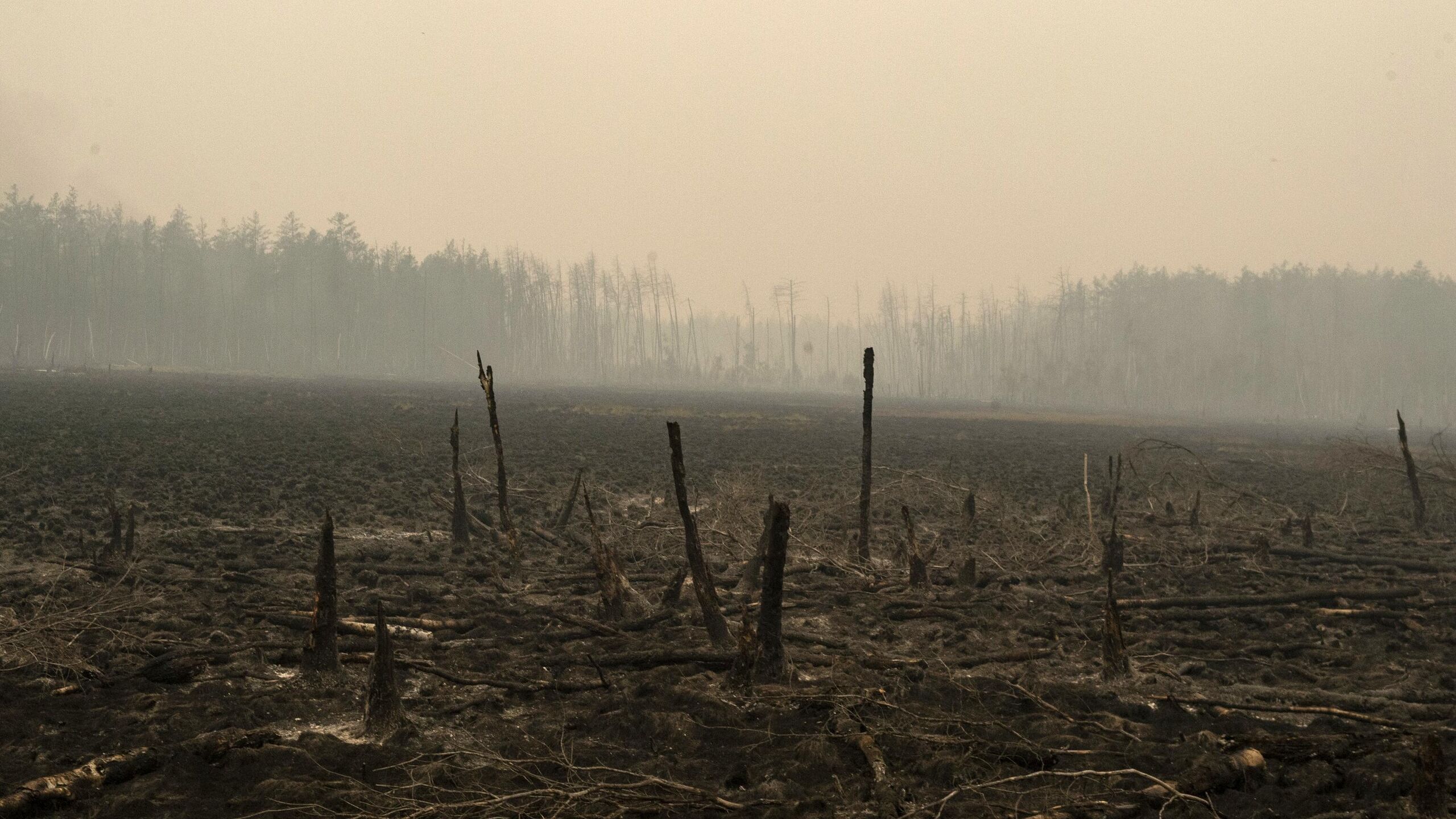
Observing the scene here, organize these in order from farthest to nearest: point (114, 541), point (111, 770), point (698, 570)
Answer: point (114, 541), point (698, 570), point (111, 770)

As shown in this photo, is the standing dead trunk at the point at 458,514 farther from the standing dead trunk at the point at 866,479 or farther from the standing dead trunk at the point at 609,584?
the standing dead trunk at the point at 866,479

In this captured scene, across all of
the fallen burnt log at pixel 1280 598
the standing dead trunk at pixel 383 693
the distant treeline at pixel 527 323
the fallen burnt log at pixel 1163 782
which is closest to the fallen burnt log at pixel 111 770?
the standing dead trunk at pixel 383 693

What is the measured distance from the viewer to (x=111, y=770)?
19.2 feet

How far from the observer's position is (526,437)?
30.4 metres

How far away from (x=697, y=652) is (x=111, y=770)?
4364 mm

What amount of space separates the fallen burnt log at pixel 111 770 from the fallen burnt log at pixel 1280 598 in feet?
29.3

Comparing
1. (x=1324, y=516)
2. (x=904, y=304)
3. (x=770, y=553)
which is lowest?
(x=1324, y=516)

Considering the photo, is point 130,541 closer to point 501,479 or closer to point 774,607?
point 501,479

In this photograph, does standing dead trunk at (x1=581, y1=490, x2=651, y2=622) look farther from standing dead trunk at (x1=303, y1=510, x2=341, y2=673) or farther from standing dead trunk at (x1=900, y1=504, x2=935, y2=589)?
standing dead trunk at (x1=900, y1=504, x2=935, y2=589)

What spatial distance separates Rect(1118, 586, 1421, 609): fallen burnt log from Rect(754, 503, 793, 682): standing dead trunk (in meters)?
5.01

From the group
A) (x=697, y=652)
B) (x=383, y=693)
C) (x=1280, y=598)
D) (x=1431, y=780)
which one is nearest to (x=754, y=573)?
(x=697, y=652)

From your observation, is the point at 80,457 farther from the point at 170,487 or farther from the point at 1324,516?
the point at 1324,516

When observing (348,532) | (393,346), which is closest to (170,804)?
(348,532)

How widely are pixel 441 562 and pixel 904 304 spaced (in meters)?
129
